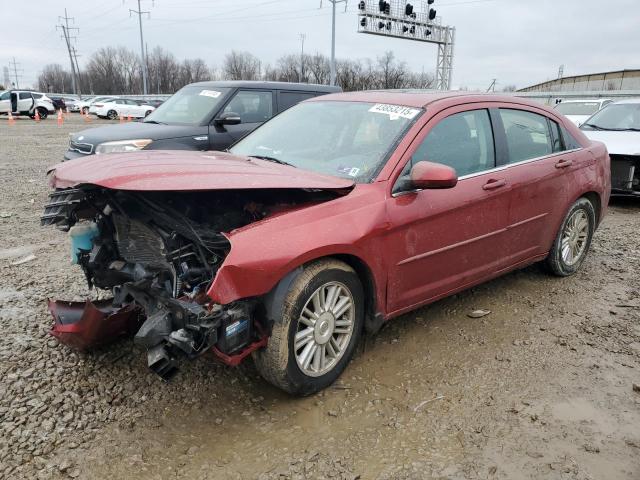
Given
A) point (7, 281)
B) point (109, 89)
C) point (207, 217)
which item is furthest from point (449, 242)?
point (109, 89)

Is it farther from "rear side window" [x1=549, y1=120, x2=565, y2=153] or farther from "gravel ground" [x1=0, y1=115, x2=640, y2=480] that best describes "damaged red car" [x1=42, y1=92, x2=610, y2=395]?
"rear side window" [x1=549, y1=120, x2=565, y2=153]

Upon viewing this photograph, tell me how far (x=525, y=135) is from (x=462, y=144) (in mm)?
842

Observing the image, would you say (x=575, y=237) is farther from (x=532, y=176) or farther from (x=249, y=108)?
(x=249, y=108)

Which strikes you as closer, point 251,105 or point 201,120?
point 201,120

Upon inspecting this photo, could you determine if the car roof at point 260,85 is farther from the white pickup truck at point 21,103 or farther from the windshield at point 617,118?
the white pickup truck at point 21,103

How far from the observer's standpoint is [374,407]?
9.52ft

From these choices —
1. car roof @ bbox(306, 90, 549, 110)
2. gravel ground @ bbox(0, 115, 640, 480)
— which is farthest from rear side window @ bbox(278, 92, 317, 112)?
gravel ground @ bbox(0, 115, 640, 480)

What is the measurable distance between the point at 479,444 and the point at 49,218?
2.61 metres

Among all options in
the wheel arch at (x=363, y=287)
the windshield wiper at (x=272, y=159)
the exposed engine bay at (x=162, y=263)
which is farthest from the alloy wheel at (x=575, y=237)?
the exposed engine bay at (x=162, y=263)

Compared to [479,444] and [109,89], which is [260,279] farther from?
[109,89]

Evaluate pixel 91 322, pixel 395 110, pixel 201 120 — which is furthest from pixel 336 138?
pixel 201 120

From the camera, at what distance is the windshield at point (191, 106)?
7.24m

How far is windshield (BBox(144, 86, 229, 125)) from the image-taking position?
724cm

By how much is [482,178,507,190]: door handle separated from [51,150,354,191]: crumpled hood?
1132 mm
